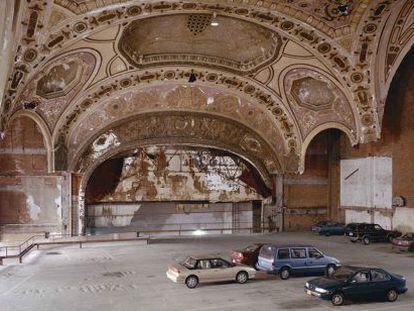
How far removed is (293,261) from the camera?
14.5 meters

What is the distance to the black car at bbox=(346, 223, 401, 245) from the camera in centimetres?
2223

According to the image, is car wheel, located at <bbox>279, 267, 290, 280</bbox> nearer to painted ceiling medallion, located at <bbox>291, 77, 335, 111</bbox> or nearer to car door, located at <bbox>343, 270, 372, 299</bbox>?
car door, located at <bbox>343, 270, 372, 299</bbox>

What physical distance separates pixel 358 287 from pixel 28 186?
60.0 ft

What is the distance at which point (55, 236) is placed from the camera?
81.3 ft

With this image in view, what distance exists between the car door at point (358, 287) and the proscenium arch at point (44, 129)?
16.8 metres

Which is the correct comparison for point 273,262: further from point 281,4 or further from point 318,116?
point 318,116

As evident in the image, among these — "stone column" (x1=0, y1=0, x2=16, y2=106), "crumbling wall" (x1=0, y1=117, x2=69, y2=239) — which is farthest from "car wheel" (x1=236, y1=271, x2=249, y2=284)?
"crumbling wall" (x1=0, y1=117, x2=69, y2=239)

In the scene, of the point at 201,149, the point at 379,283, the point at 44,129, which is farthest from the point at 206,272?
the point at 201,149

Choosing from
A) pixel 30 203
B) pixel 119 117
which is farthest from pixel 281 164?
pixel 30 203

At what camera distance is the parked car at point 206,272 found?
1314 cm

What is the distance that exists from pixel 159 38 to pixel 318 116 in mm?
9356

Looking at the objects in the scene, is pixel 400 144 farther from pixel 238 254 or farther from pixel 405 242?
pixel 238 254

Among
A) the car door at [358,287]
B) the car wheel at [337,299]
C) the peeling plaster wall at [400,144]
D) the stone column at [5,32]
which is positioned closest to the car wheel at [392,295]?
the car door at [358,287]

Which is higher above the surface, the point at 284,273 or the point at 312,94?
the point at 312,94
